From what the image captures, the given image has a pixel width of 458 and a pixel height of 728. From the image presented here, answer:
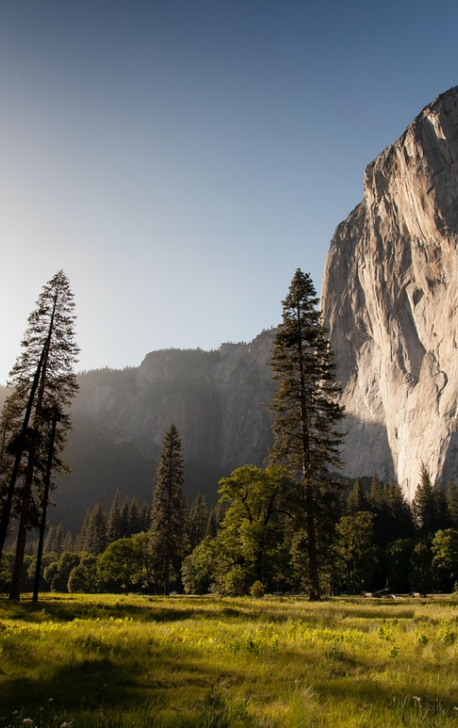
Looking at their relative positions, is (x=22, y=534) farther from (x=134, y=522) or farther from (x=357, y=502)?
(x=134, y=522)

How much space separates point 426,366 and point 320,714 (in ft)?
376

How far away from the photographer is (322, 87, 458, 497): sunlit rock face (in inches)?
4102

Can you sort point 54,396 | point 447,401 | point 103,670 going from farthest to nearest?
point 447,401
point 54,396
point 103,670

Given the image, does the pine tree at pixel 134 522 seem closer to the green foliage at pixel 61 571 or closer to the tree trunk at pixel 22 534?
the green foliage at pixel 61 571

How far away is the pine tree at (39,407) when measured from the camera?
23781 mm

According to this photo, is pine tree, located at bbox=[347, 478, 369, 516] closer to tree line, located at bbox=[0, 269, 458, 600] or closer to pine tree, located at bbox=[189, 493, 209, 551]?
pine tree, located at bbox=[189, 493, 209, 551]

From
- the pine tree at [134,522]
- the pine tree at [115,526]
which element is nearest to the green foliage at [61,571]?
the pine tree at [115,526]

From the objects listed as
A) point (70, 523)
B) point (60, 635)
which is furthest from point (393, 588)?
point (70, 523)

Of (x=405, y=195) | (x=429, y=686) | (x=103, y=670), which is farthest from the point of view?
(x=405, y=195)

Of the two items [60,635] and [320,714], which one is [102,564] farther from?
[320,714]

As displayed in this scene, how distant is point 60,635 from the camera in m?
8.59

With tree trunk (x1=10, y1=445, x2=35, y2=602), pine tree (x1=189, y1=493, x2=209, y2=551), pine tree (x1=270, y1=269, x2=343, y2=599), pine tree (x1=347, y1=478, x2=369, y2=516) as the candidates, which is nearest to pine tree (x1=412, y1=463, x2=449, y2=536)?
pine tree (x1=347, y1=478, x2=369, y2=516)

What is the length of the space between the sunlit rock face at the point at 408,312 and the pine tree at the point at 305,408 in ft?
269

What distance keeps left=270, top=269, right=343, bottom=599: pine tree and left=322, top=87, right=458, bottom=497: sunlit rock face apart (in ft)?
269
